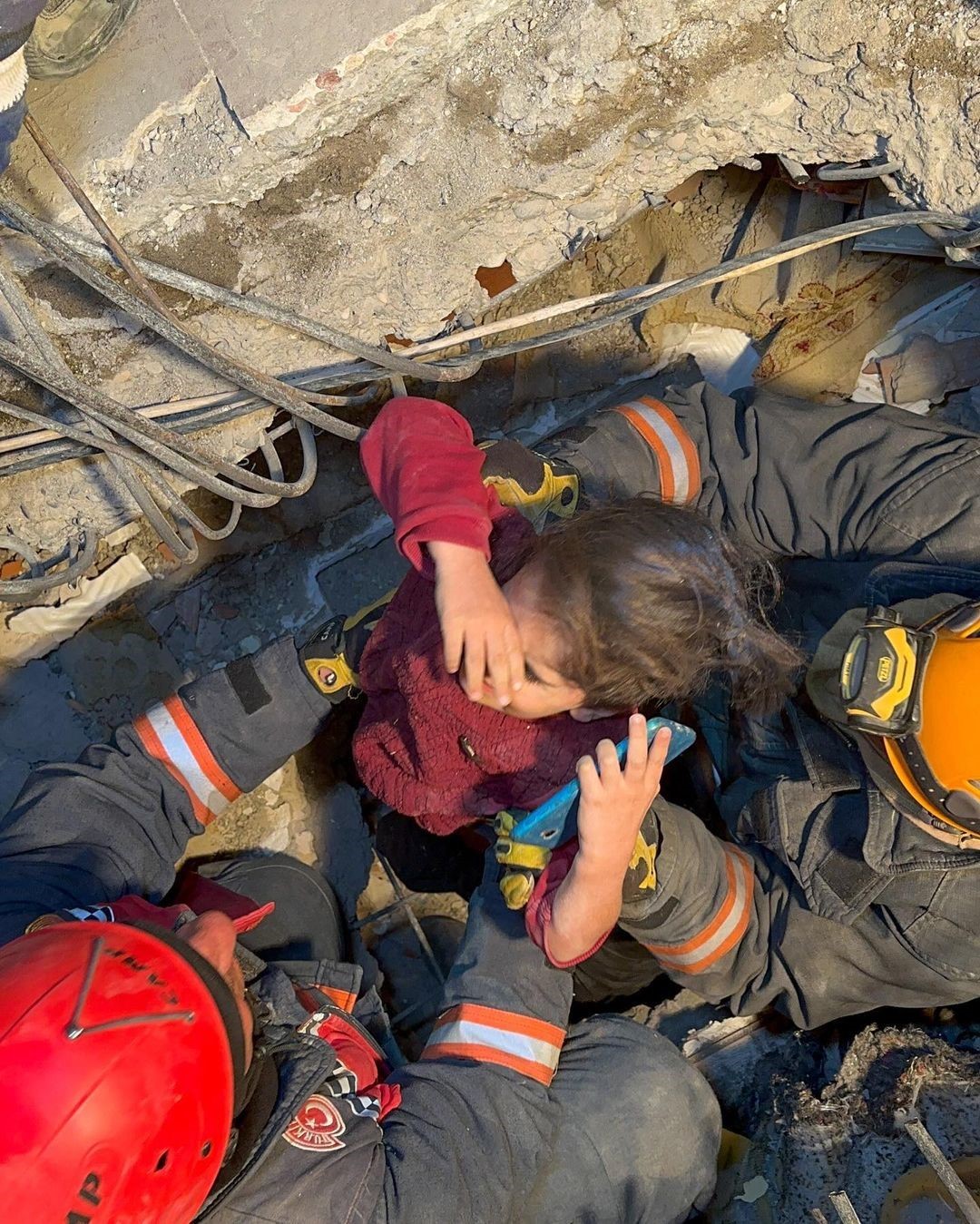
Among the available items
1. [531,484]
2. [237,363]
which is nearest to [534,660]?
[531,484]

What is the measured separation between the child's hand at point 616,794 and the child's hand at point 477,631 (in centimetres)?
23

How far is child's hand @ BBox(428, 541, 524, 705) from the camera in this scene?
1778 millimetres

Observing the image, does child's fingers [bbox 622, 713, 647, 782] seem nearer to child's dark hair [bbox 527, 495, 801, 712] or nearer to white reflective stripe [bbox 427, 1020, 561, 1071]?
child's dark hair [bbox 527, 495, 801, 712]

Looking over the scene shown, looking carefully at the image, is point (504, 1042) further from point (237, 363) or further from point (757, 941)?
point (237, 363)

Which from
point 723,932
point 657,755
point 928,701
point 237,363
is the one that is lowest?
point 723,932

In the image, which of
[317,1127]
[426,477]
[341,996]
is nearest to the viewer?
[317,1127]

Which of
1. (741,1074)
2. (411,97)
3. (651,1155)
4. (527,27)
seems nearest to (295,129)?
(411,97)

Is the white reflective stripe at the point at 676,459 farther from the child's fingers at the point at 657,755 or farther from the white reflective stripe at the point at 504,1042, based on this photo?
the white reflective stripe at the point at 504,1042

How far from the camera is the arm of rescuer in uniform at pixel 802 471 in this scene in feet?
6.89

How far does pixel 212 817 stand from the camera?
2.61 m

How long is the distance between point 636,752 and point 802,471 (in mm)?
961

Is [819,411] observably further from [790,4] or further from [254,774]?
[254,774]

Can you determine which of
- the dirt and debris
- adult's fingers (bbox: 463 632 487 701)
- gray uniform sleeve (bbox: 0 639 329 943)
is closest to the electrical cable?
the dirt and debris

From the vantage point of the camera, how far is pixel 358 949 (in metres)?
3.15
